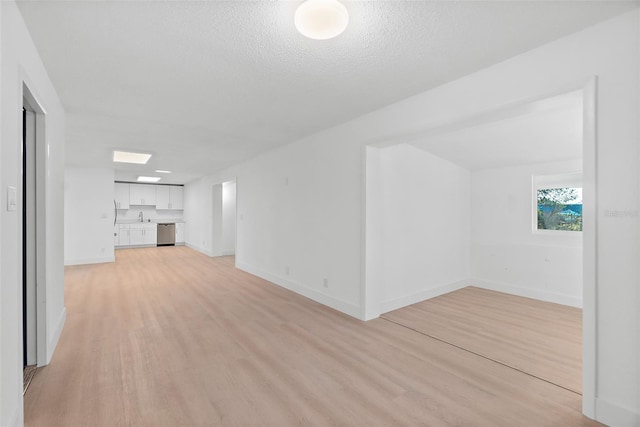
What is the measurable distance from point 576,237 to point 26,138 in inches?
250

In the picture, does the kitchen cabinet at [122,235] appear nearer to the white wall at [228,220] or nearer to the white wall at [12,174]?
the white wall at [228,220]

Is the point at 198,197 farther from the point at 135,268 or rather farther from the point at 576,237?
the point at 576,237

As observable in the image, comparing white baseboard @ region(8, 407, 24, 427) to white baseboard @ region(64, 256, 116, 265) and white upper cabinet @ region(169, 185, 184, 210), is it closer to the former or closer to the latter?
white baseboard @ region(64, 256, 116, 265)

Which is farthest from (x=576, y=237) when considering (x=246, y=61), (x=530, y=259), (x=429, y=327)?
(x=246, y=61)

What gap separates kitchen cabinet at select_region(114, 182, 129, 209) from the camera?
10.5 meters

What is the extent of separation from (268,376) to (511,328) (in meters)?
2.73

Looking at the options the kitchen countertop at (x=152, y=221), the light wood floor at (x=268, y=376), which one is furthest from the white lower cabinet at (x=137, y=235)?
the light wood floor at (x=268, y=376)

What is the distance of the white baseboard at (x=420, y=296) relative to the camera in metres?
3.97

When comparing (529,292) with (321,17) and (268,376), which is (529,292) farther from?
(321,17)

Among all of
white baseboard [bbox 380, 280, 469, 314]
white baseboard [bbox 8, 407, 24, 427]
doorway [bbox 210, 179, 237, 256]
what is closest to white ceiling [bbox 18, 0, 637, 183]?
white baseboard [bbox 8, 407, 24, 427]

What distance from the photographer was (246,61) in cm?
229

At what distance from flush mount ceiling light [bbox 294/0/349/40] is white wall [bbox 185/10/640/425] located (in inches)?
56.9

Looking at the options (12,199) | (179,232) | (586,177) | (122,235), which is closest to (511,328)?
(586,177)

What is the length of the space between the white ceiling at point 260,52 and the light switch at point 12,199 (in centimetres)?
102
